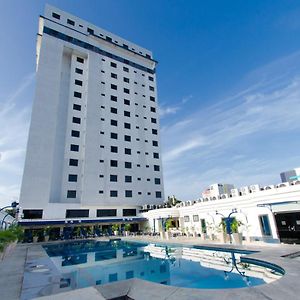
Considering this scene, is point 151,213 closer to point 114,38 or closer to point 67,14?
point 114,38

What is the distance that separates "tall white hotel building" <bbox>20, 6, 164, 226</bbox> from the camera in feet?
103

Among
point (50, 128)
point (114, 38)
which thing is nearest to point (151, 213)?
point (50, 128)

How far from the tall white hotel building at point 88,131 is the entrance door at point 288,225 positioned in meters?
22.5

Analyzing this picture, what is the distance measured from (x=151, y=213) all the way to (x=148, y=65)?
32.7 metres

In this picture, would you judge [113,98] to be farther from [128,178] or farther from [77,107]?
[128,178]

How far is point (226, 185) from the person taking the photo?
70.2m

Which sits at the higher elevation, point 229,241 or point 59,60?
point 59,60

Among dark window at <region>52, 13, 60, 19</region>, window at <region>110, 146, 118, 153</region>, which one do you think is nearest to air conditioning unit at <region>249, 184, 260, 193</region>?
window at <region>110, 146, 118, 153</region>

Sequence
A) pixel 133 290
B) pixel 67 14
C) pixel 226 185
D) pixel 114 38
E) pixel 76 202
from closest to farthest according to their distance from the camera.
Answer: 1. pixel 133 290
2. pixel 76 202
3. pixel 67 14
4. pixel 114 38
5. pixel 226 185

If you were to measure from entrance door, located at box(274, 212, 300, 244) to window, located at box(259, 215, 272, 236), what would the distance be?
650 mm

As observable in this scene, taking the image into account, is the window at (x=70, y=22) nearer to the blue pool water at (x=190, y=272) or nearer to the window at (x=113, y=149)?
the window at (x=113, y=149)

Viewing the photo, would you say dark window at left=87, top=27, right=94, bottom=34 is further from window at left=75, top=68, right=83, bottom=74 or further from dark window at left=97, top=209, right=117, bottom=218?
dark window at left=97, top=209, right=117, bottom=218

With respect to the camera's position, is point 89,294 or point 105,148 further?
point 105,148

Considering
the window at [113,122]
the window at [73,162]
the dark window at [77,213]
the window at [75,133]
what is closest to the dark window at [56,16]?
the window at [113,122]
